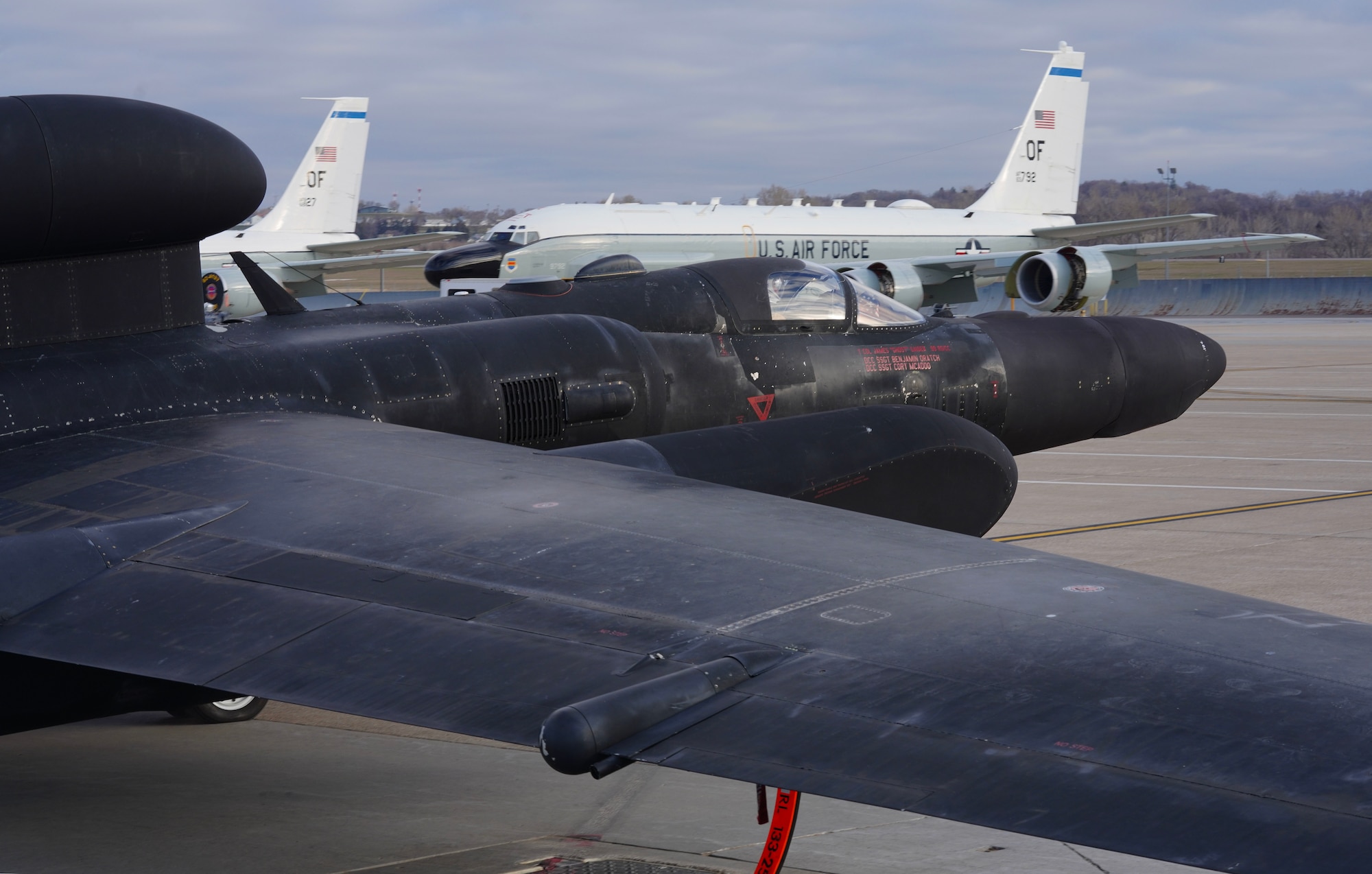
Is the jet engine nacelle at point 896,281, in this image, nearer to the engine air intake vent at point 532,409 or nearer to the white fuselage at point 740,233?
the white fuselage at point 740,233

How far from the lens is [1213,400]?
23.2 metres

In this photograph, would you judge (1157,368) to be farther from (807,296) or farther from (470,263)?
(470,263)

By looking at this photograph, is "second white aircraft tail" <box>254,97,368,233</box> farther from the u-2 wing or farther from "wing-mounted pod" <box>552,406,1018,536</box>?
"wing-mounted pod" <box>552,406,1018,536</box>

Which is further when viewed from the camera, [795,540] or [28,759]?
[28,759]

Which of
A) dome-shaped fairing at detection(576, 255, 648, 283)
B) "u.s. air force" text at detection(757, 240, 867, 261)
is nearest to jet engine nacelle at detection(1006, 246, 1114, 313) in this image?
"u.s. air force" text at detection(757, 240, 867, 261)

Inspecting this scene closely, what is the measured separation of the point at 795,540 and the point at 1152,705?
1.67 metres

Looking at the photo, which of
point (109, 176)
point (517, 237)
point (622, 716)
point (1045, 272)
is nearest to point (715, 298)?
point (109, 176)

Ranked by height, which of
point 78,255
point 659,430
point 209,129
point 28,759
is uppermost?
point 209,129

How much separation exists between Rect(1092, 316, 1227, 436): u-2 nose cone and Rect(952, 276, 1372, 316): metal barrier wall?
36.2m

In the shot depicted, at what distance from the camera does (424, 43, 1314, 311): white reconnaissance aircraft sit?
32.6m

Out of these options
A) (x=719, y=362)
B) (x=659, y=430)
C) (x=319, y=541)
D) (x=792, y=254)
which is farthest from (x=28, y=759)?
(x=792, y=254)

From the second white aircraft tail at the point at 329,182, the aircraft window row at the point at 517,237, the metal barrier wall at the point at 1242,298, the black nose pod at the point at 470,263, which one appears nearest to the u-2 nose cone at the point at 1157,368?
the black nose pod at the point at 470,263

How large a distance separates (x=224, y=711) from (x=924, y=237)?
37819 mm

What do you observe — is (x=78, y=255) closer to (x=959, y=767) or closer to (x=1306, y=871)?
(x=959, y=767)
